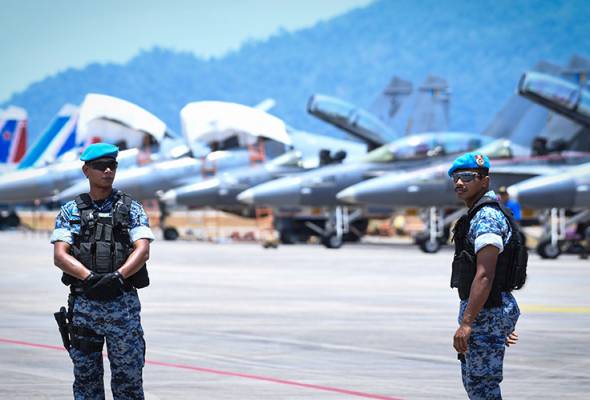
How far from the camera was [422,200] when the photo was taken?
25.6m

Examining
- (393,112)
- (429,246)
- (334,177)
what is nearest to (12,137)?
(393,112)

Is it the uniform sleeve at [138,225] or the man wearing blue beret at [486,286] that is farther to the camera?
the uniform sleeve at [138,225]

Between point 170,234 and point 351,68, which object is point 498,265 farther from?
point 351,68

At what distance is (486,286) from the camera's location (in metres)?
5.32

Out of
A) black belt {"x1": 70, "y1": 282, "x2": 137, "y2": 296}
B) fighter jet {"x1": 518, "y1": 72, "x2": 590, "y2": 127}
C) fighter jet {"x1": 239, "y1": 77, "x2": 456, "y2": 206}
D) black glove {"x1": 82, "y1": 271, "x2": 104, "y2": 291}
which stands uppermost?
fighter jet {"x1": 518, "y1": 72, "x2": 590, "y2": 127}

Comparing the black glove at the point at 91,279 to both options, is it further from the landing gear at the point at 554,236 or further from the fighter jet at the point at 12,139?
the fighter jet at the point at 12,139

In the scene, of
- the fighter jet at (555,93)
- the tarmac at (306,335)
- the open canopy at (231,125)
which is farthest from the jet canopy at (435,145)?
the tarmac at (306,335)

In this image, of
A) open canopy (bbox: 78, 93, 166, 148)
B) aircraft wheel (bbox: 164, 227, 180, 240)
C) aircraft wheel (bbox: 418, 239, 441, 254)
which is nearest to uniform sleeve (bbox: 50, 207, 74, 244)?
aircraft wheel (bbox: 418, 239, 441, 254)

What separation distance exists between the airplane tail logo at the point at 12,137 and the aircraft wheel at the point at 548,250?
3170 centimetres

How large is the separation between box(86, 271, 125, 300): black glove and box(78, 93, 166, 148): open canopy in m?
31.4

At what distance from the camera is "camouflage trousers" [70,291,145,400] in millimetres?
5652

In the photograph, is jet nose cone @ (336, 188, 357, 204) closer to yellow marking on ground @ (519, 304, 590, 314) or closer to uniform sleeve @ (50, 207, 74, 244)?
yellow marking on ground @ (519, 304, 590, 314)

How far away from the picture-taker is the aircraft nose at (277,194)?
28.5 m

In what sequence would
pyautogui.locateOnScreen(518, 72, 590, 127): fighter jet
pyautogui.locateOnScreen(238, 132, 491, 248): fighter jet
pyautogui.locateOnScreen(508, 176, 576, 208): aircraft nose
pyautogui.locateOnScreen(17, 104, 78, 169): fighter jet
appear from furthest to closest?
pyautogui.locateOnScreen(17, 104, 78, 169): fighter jet < pyautogui.locateOnScreen(238, 132, 491, 248): fighter jet < pyautogui.locateOnScreen(518, 72, 590, 127): fighter jet < pyautogui.locateOnScreen(508, 176, 576, 208): aircraft nose
